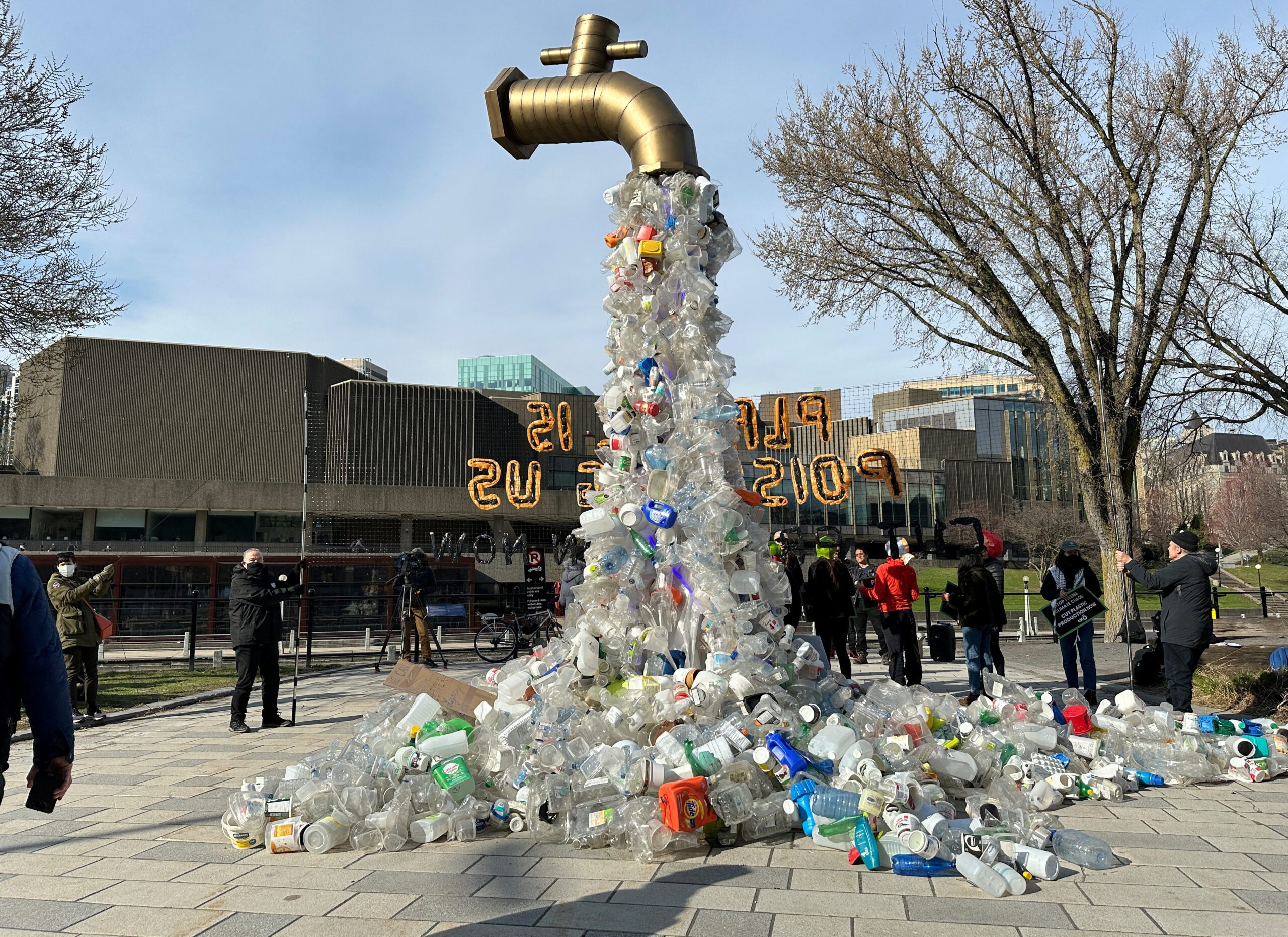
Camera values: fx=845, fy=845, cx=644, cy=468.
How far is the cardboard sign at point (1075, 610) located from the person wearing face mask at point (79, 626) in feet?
30.4

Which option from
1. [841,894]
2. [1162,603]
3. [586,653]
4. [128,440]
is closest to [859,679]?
[1162,603]

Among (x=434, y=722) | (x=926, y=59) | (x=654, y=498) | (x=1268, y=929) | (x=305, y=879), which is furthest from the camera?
(x=926, y=59)

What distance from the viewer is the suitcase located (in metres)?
11.1

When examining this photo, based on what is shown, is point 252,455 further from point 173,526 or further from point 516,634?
point 516,634

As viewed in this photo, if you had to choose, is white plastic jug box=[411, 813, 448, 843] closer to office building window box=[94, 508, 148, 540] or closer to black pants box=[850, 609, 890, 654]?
black pants box=[850, 609, 890, 654]

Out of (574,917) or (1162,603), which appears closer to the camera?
(574,917)

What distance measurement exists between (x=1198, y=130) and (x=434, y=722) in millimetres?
13924

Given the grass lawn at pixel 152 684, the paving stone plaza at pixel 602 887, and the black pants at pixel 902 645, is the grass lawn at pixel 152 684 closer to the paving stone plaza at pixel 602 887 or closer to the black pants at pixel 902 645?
the paving stone plaza at pixel 602 887

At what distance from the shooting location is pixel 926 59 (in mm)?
13812

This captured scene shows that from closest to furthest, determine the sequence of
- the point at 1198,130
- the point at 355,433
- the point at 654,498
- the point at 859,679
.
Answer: the point at 654,498, the point at 859,679, the point at 1198,130, the point at 355,433

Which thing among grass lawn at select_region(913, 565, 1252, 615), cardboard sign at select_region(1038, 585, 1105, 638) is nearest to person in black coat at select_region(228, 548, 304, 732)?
cardboard sign at select_region(1038, 585, 1105, 638)

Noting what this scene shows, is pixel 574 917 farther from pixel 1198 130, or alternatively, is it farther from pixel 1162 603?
pixel 1198 130

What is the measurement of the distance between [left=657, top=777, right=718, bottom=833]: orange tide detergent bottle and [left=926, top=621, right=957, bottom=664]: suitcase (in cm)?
770

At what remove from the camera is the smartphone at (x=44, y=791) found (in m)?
2.46
